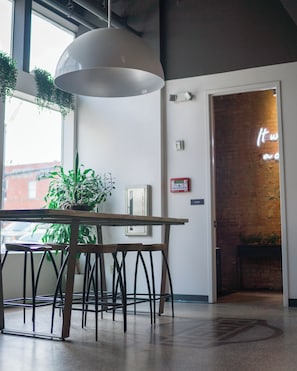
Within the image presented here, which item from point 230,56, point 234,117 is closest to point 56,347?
point 230,56

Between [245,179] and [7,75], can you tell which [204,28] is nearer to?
[7,75]

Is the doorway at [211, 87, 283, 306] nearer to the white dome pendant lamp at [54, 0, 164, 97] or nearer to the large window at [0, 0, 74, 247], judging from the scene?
the large window at [0, 0, 74, 247]

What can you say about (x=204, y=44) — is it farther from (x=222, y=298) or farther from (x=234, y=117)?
(x=222, y=298)

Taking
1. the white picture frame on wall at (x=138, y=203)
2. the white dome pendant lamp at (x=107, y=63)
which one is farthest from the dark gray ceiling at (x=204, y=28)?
the white dome pendant lamp at (x=107, y=63)

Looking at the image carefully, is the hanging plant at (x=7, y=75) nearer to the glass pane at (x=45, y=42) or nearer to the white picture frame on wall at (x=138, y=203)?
the glass pane at (x=45, y=42)

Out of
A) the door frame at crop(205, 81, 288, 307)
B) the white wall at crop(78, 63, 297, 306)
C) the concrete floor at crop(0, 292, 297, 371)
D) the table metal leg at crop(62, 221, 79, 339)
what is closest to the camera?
the concrete floor at crop(0, 292, 297, 371)

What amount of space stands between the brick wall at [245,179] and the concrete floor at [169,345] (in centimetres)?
317

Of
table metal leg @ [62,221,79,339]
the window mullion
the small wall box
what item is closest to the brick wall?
the small wall box

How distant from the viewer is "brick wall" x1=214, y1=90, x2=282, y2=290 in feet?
27.1

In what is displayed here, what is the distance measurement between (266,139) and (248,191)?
92 cm

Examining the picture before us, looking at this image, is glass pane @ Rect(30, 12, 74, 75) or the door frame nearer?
the door frame

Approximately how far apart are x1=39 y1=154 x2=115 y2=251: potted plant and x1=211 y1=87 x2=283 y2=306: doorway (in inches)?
85.6

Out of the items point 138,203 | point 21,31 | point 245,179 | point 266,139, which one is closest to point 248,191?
point 245,179

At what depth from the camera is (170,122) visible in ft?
22.2
